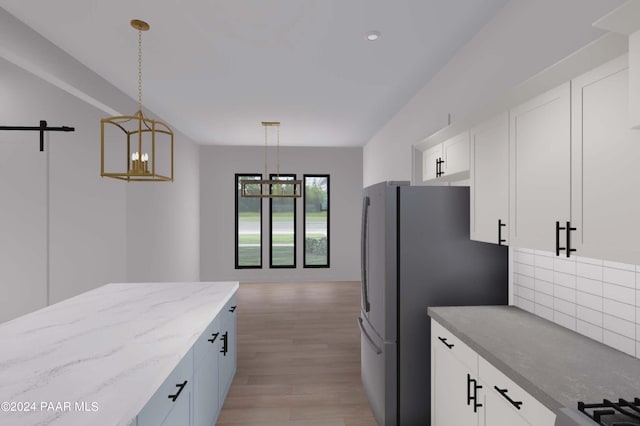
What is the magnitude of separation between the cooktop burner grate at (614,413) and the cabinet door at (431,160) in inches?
94.8

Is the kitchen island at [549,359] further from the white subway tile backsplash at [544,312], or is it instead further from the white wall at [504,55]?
the white wall at [504,55]

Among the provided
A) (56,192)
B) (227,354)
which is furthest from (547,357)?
(56,192)

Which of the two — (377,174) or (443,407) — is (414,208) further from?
(377,174)

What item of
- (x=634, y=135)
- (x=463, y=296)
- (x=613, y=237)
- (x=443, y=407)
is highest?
(x=634, y=135)

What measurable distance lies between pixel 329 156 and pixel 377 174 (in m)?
1.81

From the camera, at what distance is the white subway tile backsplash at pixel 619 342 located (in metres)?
1.45

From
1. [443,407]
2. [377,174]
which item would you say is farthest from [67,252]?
[377,174]

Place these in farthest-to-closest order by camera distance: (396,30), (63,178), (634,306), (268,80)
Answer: (268,80)
(63,178)
(396,30)
(634,306)

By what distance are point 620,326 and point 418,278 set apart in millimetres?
1052

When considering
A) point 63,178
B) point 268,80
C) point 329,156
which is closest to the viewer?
point 63,178

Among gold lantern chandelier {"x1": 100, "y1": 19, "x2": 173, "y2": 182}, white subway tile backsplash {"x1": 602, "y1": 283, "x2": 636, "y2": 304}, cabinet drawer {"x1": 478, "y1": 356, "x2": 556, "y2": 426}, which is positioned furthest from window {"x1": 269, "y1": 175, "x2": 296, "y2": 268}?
white subway tile backsplash {"x1": 602, "y1": 283, "x2": 636, "y2": 304}

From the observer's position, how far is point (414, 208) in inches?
90.9

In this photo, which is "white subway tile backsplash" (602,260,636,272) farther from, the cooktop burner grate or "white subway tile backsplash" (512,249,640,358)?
the cooktop burner grate

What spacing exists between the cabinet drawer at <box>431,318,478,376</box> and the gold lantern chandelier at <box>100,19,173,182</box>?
192 centimetres
